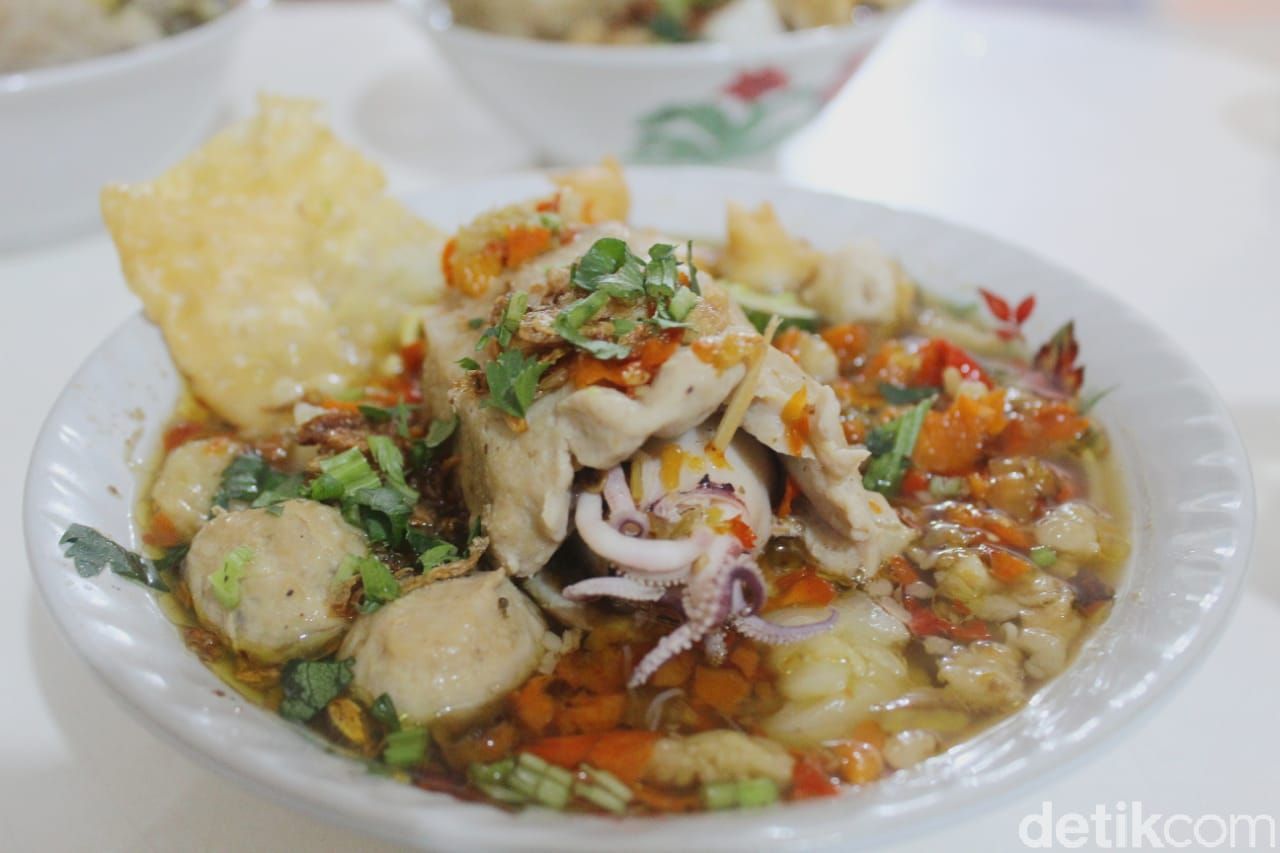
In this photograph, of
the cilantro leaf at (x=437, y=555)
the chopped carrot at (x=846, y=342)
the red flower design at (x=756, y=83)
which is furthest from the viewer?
the red flower design at (x=756, y=83)

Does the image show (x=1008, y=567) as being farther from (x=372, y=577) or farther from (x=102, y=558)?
(x=102, y=558)

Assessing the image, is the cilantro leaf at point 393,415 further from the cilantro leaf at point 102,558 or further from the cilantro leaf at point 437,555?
A: the cilantro leaf at point 102,558

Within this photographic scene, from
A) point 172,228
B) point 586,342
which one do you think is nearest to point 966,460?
point 586,342

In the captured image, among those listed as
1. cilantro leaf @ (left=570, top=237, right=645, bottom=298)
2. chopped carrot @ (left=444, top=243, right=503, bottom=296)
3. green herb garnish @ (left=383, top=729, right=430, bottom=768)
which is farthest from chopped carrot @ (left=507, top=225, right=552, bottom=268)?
green herb garnish @ (left=383, top=729, right=430, bottom=768)

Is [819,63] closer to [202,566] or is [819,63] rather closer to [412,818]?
[202,566]

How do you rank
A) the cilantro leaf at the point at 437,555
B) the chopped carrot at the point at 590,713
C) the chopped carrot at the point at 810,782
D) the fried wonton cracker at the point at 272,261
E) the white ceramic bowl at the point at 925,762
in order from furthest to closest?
the fried wonton cracker at the point at 272,261 → the cilantro leaf at the point at 437,555 → the chopped carrot at the point at 590,713 → the chopped carrot at the point at 810,782 → the white ceramic bowl at the point at 925,762

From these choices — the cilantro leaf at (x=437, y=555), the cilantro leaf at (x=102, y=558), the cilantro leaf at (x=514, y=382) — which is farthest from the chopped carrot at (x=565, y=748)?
the cilantro leaf at (x=102, y=558)

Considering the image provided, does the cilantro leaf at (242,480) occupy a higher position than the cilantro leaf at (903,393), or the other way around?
the cilantro leaf at (903,393)
